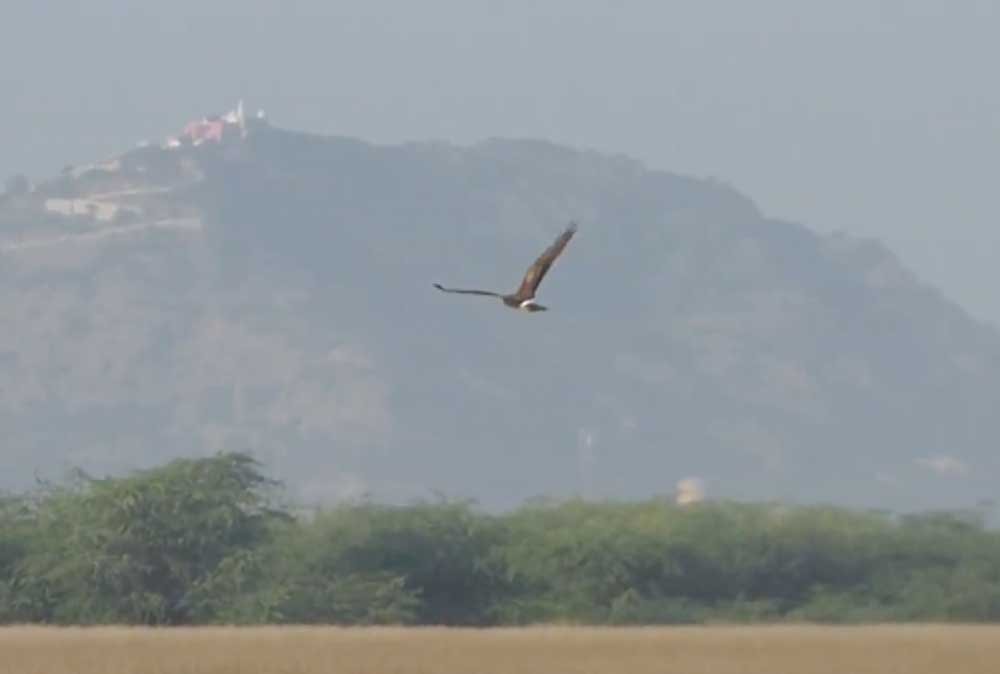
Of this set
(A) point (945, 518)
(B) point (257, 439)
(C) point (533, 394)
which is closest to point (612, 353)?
A: (C) point (533, 394)

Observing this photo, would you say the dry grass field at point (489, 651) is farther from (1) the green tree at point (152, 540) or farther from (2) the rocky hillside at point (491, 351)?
(2) the rocky hillside at point (491, 351)

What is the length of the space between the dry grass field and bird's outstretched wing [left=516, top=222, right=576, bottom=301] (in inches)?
347

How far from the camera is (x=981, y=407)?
6284 inches

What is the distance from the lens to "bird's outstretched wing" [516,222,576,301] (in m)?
13.3

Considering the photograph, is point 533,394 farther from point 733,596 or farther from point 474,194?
point 733,596

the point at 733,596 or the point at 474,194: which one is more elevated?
the point at 733,596

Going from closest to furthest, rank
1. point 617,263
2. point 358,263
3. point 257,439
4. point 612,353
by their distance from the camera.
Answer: point 257,439
point 612,353
point 617,263
point 358,263

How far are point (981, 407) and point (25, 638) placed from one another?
455 feet

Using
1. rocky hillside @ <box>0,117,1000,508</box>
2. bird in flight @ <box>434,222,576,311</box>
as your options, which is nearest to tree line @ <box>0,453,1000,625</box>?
bird in flight @ <box>434,222,576,311</box>

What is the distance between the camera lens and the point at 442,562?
30922 mm

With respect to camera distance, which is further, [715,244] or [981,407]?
[715,244]

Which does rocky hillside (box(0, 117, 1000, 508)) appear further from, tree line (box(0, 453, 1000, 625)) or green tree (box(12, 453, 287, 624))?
green tree (box(12, 453, 287, 624))

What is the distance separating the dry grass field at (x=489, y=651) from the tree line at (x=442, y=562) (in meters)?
3.25

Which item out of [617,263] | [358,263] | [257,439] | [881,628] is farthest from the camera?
[358,263]
